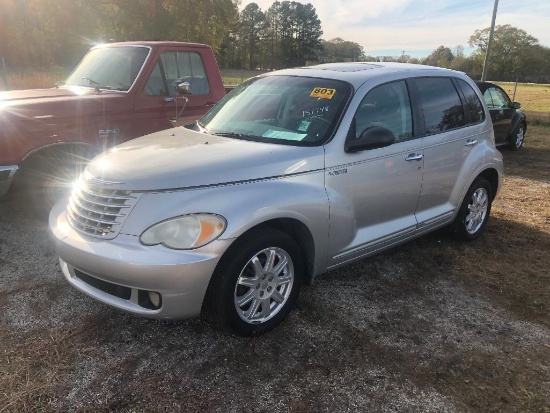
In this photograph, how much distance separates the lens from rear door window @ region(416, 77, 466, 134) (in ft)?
13.9

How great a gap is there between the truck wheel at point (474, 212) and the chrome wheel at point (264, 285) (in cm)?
247

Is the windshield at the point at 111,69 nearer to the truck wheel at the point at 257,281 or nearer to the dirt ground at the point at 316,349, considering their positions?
the dirt ground at the point at 316,349

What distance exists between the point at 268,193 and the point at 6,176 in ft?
10.1

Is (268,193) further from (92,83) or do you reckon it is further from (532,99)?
(532,99)

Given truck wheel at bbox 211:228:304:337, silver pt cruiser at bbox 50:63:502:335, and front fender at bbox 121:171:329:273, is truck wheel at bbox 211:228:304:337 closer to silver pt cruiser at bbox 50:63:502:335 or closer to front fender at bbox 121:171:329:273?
silver pt cruiser at bbox 50:63:502:335

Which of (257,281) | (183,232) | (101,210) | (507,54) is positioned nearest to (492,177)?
(257,281)

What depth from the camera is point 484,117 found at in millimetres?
4977

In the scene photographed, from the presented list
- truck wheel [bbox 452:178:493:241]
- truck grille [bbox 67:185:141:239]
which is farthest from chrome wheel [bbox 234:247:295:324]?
truck wheel [bbox 452:178:493:241]

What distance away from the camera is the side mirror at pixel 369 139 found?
137 inches

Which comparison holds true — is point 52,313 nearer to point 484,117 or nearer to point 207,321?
point 207,321

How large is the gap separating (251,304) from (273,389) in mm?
608

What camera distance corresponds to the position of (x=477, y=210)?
511cm

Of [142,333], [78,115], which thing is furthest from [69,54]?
[142,333]

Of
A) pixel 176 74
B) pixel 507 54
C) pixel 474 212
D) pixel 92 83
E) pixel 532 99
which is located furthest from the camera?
pixel 507 54
